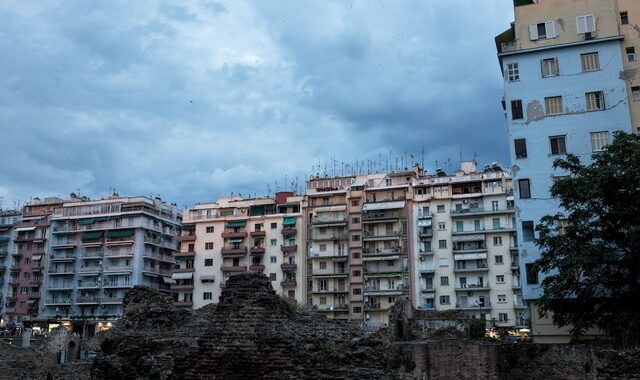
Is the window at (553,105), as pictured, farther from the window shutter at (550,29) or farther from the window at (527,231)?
the window at (527,231)

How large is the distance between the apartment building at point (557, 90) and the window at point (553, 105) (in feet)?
0.15

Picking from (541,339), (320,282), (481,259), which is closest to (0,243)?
(320,282)

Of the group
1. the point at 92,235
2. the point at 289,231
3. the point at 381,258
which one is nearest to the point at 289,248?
the point at 289,231

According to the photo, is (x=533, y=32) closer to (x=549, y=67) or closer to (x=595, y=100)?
(x=549, y=67)

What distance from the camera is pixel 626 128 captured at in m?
28.8

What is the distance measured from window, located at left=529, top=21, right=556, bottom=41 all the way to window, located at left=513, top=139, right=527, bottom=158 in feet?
18.1

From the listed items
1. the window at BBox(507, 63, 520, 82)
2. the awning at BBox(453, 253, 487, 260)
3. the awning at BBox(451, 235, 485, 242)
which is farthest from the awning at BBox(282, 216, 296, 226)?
the window at BBox(507, 63, 520, 82)

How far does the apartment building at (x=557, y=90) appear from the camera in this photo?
29.1 metres

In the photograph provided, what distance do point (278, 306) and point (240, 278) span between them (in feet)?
3.52

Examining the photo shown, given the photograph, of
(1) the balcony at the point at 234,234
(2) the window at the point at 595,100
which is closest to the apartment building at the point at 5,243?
(1) the balcony at the point at 234,234

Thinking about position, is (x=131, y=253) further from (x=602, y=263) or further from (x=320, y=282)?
(x=602, y=263)

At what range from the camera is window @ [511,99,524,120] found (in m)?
30.4

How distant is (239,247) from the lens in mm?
60656

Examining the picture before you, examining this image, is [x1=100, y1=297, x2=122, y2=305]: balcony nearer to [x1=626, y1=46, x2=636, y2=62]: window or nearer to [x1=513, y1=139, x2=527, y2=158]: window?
[x1=513, y1=139, x2=527, y2=158]: window
